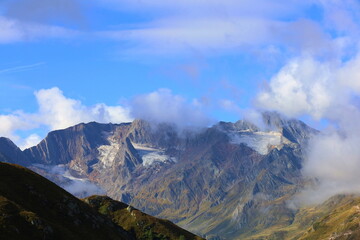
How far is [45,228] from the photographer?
591 feet

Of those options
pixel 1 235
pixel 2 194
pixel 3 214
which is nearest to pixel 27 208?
pixel 2 194

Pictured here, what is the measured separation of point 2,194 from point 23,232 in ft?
104

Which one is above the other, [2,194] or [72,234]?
[2,194]

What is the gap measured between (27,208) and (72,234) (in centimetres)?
2139

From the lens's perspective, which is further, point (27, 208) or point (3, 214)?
point (27, 208)

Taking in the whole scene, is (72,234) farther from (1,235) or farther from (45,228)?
(1,235)

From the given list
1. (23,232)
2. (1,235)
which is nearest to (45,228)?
(23,232)

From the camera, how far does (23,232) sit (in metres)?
170

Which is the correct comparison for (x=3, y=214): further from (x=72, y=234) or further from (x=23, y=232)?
(x=72, y=234)

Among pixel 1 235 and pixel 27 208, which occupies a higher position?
pixel 27 208

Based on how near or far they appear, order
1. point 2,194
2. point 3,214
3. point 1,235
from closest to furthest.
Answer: point 1,235, point 3,214, point 2,194

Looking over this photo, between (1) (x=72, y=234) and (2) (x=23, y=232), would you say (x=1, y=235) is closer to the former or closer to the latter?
(2) (x=23, y=232)

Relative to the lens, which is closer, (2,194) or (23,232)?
(23,232)

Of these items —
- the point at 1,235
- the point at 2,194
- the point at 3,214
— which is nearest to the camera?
the point at 1,235
